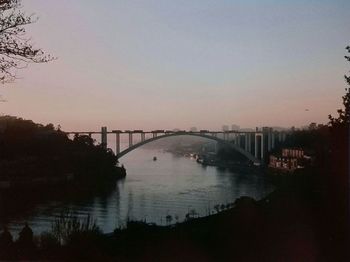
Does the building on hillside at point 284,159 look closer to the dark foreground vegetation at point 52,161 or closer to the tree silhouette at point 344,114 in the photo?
the dark foreground vegetation at point 52,161

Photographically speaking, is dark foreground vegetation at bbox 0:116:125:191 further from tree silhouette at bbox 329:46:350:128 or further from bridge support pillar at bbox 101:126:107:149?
tree silhouette at bbox 329:46:350:128

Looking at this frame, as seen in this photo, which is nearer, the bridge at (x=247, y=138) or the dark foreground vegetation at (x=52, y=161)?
the dark foreground vegetation at (x=52, y=161)

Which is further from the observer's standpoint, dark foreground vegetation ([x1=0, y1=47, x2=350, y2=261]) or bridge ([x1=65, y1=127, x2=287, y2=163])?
bridge ([x1=65, y1=127, x2=287, y2=163])

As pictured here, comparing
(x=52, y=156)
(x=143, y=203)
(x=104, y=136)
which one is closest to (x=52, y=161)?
(x=52, y=156)

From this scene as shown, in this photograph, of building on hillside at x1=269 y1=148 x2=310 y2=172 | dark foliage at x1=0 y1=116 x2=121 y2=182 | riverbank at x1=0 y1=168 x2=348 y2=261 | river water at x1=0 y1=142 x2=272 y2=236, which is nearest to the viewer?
riverbank at x1=0 y1=168 x2=348 y2=261

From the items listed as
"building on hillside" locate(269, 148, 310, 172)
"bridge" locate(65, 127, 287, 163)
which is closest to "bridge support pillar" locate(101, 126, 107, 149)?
"bridge" locate(65, 127, 287, 163)

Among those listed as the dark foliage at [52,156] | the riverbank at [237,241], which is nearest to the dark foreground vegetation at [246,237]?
the riverbank at [237,241]

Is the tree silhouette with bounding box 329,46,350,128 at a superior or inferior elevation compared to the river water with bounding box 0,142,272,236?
superior

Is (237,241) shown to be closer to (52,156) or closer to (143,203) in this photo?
(143,203)

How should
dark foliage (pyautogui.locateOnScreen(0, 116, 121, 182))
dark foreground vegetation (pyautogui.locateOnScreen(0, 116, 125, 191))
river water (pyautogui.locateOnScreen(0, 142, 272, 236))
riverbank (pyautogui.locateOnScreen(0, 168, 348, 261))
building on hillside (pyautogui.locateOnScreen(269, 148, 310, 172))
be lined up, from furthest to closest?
1. building on hillside (pyautogui.locateOnScreen(269, 148, 310, 172))
2. dark foliage (pyautogui.locateOnScreen(0, 116, 121, 182))
3. dark foreground vegetation (pyautogui.locateOnScreen(0, 116, 125, 191))
4. river water (pyautogui.locateOnScreen(0, 142, 272, 236))
5. riverbank (pyautogui.locateOnScreen(0, 168, 348, 261))

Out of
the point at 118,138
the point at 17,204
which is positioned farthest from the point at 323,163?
the point at 118,138

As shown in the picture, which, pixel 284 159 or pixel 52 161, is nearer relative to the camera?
pixel 52 161
